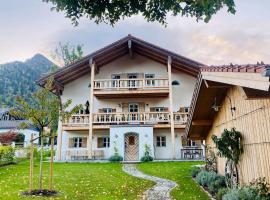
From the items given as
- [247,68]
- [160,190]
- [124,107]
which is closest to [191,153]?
[124,107]

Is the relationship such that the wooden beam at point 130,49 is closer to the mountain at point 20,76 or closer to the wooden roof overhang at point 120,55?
the wooden roof overhang at point 120,55

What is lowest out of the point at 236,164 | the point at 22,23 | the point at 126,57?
the point at 236,164

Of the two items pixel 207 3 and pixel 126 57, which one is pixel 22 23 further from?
pixel 126 57

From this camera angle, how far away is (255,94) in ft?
25.4

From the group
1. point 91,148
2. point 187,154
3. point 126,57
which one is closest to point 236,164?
point 187,154

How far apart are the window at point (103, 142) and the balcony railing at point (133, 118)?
184cm

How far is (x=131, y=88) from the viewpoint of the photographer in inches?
1102

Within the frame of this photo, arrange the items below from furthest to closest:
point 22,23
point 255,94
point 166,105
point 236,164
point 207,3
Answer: point 166,105
point 22,23
point 236,164
point 255,94
point 207,3

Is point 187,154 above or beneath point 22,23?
beneath

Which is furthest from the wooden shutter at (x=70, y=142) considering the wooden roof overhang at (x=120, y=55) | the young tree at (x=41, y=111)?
the young tree at (x=41, y=111)

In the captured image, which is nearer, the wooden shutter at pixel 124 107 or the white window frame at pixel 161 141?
the white window frame at pixel 161 141

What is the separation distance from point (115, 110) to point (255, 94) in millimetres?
22491

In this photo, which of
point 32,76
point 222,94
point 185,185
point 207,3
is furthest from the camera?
point 32,76

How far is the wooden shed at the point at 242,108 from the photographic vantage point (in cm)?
662
